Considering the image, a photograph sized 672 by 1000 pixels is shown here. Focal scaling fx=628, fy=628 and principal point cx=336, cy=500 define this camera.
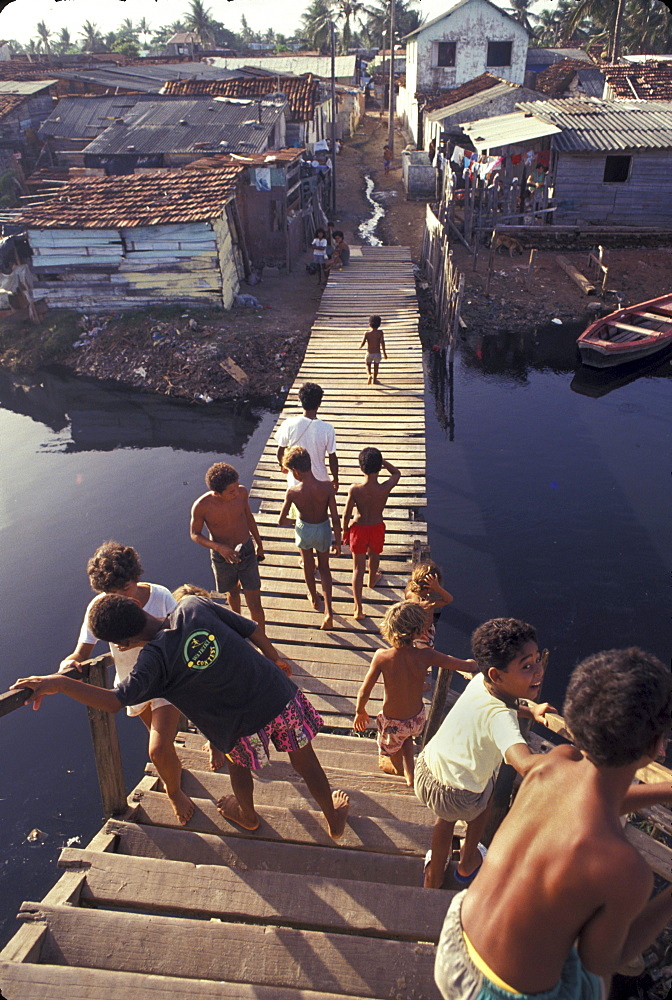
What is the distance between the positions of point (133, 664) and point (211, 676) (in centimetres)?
75

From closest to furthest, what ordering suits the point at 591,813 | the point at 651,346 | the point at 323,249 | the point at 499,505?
the point at 591,813
the point at 499,505
the point at 651,346
the point at 323,249

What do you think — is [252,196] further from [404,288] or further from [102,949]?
[102,949]

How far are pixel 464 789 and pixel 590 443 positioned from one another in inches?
375

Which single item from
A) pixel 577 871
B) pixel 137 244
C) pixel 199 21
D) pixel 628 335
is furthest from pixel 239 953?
pixel 199 21

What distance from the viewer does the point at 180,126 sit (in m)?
19.1

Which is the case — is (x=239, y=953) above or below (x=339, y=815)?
above

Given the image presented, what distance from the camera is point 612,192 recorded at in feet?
63.2

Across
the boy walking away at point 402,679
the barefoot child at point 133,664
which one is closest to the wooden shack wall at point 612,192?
the boy walking away at point 402,679

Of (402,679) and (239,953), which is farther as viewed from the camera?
(402,679)

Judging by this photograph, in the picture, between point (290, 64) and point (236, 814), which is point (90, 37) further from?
point (236, 814)

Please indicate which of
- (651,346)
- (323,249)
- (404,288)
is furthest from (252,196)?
(651,346)

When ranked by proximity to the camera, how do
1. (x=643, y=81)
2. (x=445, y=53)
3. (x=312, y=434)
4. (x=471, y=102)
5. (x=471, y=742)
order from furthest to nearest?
(x=445, y=53), (x=643, y=81), (x=471, y=102), (x=312, y=434), (x=471, y=742)

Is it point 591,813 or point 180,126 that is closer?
point 591,813

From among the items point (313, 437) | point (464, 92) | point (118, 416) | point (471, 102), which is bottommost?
point (118, 416)
